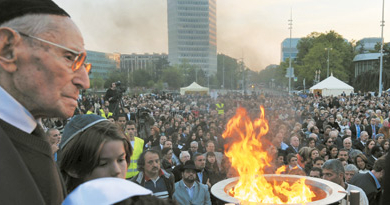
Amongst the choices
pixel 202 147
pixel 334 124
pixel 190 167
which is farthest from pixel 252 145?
pixel 334 124

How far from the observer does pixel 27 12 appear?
1.01 m

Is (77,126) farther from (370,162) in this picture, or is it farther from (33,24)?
(370,162)

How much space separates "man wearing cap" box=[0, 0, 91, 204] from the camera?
3.10 ft

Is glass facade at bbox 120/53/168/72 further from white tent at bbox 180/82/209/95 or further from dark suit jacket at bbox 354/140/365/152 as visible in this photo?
dark suit jacket at bbox 354/140/365/152

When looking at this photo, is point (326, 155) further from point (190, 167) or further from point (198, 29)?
point (198, 29)

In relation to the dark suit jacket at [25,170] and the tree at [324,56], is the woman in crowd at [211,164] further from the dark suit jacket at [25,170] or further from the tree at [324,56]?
the tree at [324,56]

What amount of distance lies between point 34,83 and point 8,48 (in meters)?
0.12

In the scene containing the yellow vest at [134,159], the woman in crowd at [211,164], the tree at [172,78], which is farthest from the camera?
the tree at [172,78]

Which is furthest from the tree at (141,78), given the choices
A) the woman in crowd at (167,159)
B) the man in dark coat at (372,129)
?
the woman in crowd at (167,159)

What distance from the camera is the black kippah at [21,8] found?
988 mm

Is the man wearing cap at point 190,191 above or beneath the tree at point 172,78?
beneath

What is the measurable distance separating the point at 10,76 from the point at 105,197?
1.49 feet

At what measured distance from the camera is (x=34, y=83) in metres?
1.00

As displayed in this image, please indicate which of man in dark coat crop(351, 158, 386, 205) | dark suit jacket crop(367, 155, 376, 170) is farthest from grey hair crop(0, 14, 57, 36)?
dark suit jacket crop(367, 155, 376, 170)
